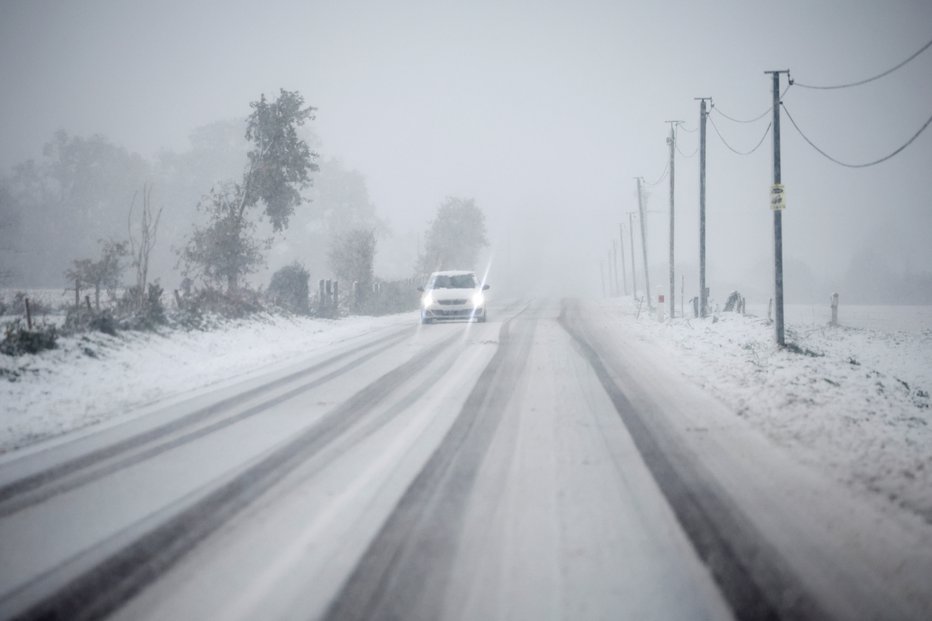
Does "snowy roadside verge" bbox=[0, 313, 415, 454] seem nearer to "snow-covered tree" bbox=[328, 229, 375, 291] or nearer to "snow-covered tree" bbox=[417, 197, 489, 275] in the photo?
"snow-covered tree" bbox=[328, 229, 375, 291]

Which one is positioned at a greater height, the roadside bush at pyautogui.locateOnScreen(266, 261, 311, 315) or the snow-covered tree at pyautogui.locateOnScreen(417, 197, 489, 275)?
the snow-covered tree at pyautogui.locateOnScreen(417, 197, 489, 275)

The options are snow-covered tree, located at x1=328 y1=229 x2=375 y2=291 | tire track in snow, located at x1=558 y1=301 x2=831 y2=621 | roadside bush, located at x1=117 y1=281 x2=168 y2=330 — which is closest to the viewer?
tire track in snow, located at x1=558 y1=301 x2=831 y2=621

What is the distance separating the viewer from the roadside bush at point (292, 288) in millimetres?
19203

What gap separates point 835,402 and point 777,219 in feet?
22.8

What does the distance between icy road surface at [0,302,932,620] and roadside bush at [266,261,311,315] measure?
47.6ft

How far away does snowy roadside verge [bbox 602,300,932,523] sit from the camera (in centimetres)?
356

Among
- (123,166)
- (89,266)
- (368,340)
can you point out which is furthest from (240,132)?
(368,340)

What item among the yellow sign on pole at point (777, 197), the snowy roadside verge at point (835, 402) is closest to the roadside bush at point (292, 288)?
the snowy roadside verge at point (835, 402)

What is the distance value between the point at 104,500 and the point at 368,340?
950cm

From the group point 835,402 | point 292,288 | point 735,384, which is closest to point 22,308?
point 292,288

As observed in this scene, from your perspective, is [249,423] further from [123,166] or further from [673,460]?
[123,166]

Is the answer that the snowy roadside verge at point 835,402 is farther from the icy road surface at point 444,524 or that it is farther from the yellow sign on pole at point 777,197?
the yellow sign on pole at point 777,197

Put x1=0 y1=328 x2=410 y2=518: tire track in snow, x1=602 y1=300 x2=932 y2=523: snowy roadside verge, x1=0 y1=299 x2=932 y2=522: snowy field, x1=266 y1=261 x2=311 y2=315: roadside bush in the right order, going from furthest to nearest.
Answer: x1=266 y1=261 x2=311 y2=315: roadside bush, x1=0 y1=299 x2=932 y2=522: snowy field, x1=602 y1=300 x2=932 y2=523: snowy roadside verge, x1=0 y1=328 x2=410 y2=518: tire track in snow

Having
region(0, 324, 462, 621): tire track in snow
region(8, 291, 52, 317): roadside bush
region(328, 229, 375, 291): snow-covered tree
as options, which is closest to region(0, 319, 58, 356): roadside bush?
region(8, 291, 52, 317): roadside bush
